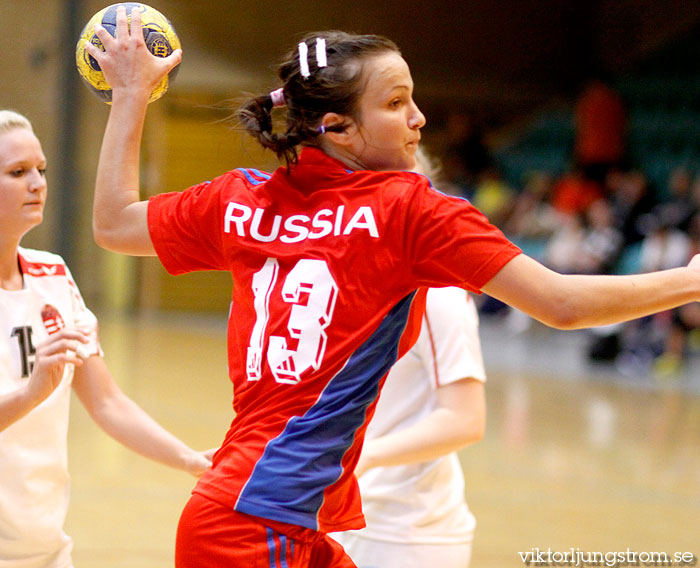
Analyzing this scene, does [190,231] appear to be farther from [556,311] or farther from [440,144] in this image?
[440,144]

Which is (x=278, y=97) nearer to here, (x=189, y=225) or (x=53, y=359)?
(x=189, y=225)

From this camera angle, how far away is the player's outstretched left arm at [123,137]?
1.64 m

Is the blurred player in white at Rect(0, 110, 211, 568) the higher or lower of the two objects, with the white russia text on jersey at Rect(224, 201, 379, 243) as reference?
lower

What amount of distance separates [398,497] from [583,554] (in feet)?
6.16

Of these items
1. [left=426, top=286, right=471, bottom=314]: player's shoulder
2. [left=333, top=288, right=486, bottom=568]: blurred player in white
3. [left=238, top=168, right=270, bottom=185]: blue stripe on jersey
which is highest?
[left=238, top=168, right=270, bottom=185]: blue stripe on jersey

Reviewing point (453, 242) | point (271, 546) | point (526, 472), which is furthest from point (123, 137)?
point (526, 472)

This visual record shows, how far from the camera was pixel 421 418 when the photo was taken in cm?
242

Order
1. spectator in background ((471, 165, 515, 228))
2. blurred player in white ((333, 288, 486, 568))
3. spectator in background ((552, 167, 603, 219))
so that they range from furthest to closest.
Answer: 1. spectator in background ((471, 165, 515, 228))
2. spectator in background ((552, 167, 603, 219))
3. blurred player in white ((333, 288, 486, 568))

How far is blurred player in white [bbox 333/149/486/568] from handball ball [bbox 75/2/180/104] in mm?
861

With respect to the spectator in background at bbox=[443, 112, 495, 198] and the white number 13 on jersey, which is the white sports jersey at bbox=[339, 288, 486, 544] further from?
the spectator in background at bbox=[443, 112, 495, 198]

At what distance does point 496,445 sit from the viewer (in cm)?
612

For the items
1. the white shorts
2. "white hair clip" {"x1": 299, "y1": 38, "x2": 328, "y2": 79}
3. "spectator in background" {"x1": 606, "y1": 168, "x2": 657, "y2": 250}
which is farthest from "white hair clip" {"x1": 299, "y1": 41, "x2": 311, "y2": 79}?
"spectator in background" {"x1": 606, "y1": 168, "x2": 657, "y2": 250}

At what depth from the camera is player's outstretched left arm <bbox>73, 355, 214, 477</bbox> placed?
2.09 m

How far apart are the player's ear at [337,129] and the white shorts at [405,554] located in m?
1.20
